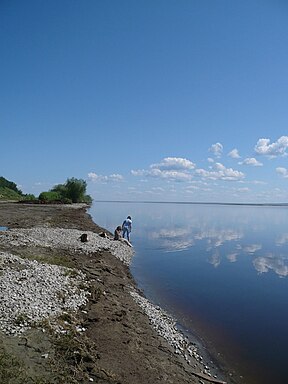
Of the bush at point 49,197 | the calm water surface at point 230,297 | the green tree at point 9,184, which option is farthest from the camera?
the green tree at point 9,184

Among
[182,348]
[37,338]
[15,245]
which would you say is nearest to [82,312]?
[37,338]

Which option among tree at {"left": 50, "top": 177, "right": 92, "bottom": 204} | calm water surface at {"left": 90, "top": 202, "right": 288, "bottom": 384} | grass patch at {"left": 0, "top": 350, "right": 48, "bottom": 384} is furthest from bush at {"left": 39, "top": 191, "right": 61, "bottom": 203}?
grass patch at {"left": 0, "top": 350, "right": 48, "bottom": 384}

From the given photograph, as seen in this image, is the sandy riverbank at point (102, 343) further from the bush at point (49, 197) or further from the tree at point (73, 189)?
the tree at point (73, 189)

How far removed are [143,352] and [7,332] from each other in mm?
4075

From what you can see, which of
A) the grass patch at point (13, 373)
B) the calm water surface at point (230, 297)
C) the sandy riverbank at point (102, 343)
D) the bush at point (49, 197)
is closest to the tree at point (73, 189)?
the bush at point (49, 197)

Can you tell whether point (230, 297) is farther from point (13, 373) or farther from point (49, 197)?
point (49, 197)

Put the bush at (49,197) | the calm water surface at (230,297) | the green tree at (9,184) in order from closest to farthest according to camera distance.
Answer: the calm water surface at (230,297)
the bush at (49,197)
the green tree at (9,184)

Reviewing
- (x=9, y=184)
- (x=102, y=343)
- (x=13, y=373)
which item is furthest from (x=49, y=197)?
(x=13, y=373)

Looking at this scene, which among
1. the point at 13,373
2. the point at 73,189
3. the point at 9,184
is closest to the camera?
Result: the point at 13,373

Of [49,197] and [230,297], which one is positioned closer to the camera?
[230,297]

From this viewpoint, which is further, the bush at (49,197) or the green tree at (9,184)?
the green tree at (9,184)

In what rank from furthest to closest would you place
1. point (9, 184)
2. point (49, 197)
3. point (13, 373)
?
point (9, 184), point (49, 197), point (13, 373)

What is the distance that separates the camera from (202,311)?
16453mm

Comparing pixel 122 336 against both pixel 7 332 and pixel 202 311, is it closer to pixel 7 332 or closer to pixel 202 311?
pixel 7 332
